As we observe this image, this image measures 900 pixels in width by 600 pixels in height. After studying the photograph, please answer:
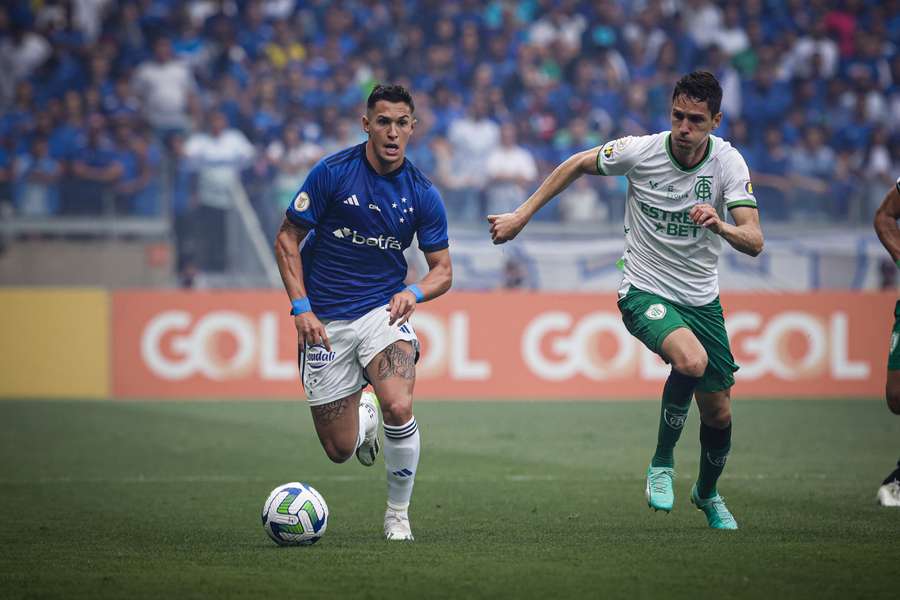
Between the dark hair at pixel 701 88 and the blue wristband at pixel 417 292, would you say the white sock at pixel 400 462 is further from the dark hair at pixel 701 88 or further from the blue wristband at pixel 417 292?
the dark hair at pixel 701 88

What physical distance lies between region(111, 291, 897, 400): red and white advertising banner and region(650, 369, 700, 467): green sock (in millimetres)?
9751

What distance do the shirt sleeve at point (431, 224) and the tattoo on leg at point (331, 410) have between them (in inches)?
42.5

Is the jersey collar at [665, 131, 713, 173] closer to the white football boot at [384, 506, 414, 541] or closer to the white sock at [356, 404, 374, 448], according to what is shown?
the white sock at [356, 404, 374, 448]

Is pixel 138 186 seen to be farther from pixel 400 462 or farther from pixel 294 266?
pixel 400 462

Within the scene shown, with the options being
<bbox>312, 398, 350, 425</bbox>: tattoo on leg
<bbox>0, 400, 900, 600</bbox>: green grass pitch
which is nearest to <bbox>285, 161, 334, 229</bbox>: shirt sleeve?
<bbox>312, 398, 350, 425</bbox>: tattoo on leg

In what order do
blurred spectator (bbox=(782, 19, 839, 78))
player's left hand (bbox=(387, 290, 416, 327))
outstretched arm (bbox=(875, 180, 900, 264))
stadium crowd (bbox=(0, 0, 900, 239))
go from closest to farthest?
player's left hand (bbox=(387, 290, 416, 327)), outstretched arm (bbox=(875, 180, 900, 264)), stadium crowd (bbox=(0, 0, 900, 239)), blurred spectator (bbox=(782, 19, 839, 78))

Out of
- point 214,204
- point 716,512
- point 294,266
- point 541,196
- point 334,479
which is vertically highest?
point 541,196

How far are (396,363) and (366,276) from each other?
0.63 meters

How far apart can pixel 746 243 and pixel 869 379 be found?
11759 millimetres

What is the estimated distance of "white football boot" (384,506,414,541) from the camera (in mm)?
7430

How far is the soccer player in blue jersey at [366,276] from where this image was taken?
7.57 meters

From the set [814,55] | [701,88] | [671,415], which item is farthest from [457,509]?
[814,55]

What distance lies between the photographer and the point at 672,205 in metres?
7.95

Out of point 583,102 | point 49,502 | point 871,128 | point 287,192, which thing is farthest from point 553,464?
point 871,128
